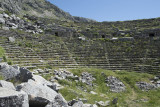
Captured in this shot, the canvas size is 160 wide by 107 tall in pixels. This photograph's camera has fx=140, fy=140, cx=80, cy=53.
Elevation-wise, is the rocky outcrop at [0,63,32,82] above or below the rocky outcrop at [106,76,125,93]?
above

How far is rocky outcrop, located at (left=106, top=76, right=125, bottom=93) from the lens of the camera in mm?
12000

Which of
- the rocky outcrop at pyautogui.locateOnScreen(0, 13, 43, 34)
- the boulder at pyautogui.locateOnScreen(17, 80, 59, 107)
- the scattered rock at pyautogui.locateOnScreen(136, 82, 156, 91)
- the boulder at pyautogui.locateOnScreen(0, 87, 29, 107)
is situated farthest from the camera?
the rocky outcrop at pyautogui.locateOnScreen(0, 13, 43, 34)

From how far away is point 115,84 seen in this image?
12.6m

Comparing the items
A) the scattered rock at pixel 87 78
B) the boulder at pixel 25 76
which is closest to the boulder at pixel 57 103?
the boulder at pixel 25 76

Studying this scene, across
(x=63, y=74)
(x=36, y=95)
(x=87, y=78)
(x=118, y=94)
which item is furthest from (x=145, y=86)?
(x=36, y=95)

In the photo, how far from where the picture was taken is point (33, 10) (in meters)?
48.8

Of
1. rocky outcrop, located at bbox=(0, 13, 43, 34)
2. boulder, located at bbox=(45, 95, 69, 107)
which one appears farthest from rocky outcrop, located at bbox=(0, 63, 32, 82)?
rocky outcrop, located at bbox=(0, 13, 43, 34)

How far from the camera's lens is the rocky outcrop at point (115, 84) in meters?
12.0

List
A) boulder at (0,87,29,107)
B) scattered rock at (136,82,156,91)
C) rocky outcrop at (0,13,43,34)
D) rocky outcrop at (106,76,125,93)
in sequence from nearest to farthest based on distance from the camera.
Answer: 1. boulder at (0,87,29,107)
2. rocky outcrop at (106,76,125,93)
3. scattered rock at (136,82,156,91)
4. rocky outcrop at (0,13,43,34)

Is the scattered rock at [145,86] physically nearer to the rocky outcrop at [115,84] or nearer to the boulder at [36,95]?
the rocky outcrop at [115,84]

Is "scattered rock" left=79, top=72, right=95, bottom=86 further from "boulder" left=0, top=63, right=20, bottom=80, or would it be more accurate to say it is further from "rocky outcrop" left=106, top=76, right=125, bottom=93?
"boulder" left=0, top=63, right=20, bottom=80

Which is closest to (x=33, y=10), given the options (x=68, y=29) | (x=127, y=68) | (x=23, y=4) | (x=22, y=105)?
(x=23, y=4)

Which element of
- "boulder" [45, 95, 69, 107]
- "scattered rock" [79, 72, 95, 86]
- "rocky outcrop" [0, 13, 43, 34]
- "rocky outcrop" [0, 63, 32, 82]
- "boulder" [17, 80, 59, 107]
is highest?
"rocky outcrop" [0, 13, 43, 34]

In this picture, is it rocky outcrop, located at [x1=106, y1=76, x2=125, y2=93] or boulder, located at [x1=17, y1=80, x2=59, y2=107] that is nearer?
boulder, located at [x1=17, y1=80, x2=59, y2=107]
